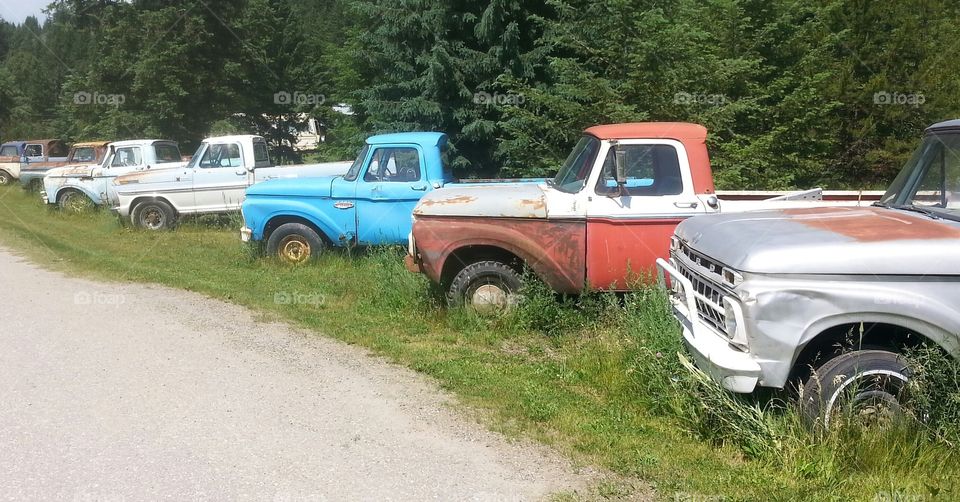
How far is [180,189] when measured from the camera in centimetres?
1684

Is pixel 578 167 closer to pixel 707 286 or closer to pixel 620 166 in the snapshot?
pixel 620 166

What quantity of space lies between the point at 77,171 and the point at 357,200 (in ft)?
41.3

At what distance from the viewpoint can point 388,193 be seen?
11242 mm

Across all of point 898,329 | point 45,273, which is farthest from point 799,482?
point 45,273

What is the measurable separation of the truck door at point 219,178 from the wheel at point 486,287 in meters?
10.0

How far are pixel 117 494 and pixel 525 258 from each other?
430 centimetres

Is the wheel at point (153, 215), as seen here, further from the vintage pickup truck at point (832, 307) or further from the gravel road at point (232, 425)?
the vintage pickup truck at point (832, 307)

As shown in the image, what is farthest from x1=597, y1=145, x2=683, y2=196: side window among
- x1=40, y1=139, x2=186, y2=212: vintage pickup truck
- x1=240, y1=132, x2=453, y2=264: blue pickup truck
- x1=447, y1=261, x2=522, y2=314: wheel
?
x1=40, y1=139, x2=186, y2=212: vintage pickup truck

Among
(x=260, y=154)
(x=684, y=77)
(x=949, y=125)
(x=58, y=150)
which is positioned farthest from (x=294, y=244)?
(x=58, y=150)

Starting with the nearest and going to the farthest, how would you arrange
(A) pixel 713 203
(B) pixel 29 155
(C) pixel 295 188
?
(A) pixel 713 203 < (C) pixel 295 188 < (B) pixel 29 155

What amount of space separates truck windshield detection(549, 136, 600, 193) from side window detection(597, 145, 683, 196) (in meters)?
0.19

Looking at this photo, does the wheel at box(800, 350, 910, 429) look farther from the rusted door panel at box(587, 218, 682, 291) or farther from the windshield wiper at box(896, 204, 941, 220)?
the rusted door panel at box(587, 218, 682, 291)

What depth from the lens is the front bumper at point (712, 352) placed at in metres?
4.60

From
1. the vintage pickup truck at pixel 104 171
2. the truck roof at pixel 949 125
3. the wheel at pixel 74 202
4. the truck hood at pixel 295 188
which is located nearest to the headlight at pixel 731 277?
the truck roof at pixel 949 125
